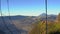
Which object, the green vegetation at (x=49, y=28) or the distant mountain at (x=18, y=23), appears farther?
the green vegetation at (x=49, y=28)

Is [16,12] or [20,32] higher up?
[16,12]

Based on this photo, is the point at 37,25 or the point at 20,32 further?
the point at 37,25

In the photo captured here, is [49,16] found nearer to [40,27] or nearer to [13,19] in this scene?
[40,27]

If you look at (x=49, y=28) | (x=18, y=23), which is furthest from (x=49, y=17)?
(x=18, y=23)

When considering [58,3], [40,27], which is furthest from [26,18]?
[58,3]

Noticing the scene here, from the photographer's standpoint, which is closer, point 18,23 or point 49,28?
point 18,23

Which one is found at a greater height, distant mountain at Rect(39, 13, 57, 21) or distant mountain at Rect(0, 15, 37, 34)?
distant mountain at Rect(39, 13, 57, 21)

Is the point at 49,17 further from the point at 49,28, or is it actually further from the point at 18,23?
the point at 18,23

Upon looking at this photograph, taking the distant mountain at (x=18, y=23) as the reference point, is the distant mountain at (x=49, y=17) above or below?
above

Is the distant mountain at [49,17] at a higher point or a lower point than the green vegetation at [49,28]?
higher

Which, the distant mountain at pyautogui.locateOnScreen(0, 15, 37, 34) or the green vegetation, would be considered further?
the green vegetation

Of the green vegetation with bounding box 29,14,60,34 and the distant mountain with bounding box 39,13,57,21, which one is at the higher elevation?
the distant mountain with bounding box 39,13,57,21
